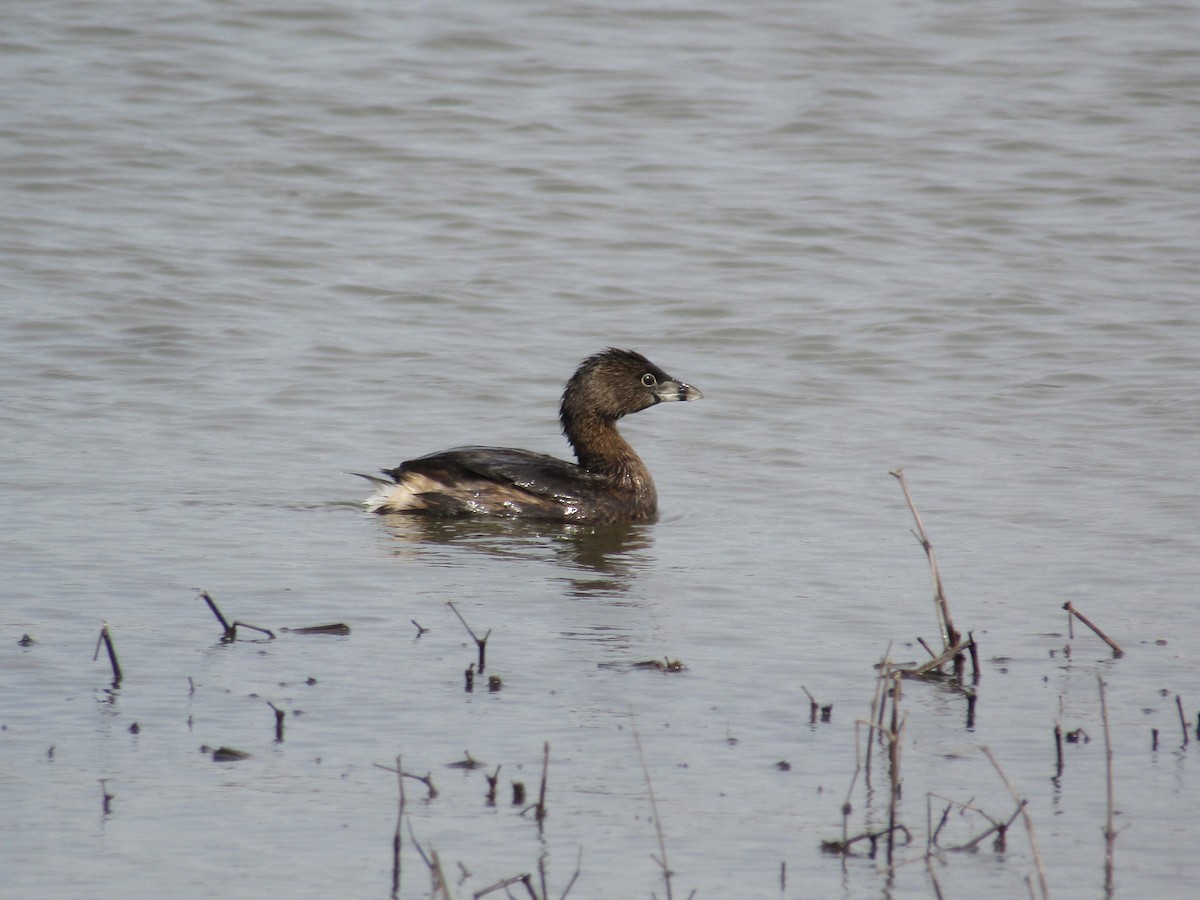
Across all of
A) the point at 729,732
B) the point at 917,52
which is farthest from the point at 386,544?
the point at 917,52

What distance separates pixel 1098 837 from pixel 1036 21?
760 inches

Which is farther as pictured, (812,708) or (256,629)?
(256,629)

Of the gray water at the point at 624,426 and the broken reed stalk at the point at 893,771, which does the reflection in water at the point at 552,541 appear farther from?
the broken reed stalk at the point at 893,771

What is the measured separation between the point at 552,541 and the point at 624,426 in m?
3.23

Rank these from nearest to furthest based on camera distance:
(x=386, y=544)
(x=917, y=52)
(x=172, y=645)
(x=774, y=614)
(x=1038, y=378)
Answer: (x=172, y=645) → (x=774, y=614) → (x=386, y=544) → (x=1038, y=378) → (x=917, y=52)

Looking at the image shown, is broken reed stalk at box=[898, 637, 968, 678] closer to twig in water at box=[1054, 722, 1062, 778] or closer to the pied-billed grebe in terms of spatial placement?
twig in water at box=[1054, 722, 1062, 778]

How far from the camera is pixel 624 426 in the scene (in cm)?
1276

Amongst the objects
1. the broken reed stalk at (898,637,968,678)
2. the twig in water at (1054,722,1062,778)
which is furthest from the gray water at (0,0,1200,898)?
the broken reed stalk at (898,637,968,678)

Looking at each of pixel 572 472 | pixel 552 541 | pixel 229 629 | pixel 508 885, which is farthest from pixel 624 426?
pixel 508 885

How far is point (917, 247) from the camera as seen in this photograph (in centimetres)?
1633

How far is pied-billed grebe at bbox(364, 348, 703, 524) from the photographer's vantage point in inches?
390

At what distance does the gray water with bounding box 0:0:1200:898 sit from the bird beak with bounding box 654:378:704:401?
1.70 feet

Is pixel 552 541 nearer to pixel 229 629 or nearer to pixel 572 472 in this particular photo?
pixel 572 472

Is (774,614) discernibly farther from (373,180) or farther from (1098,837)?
(373,180)
